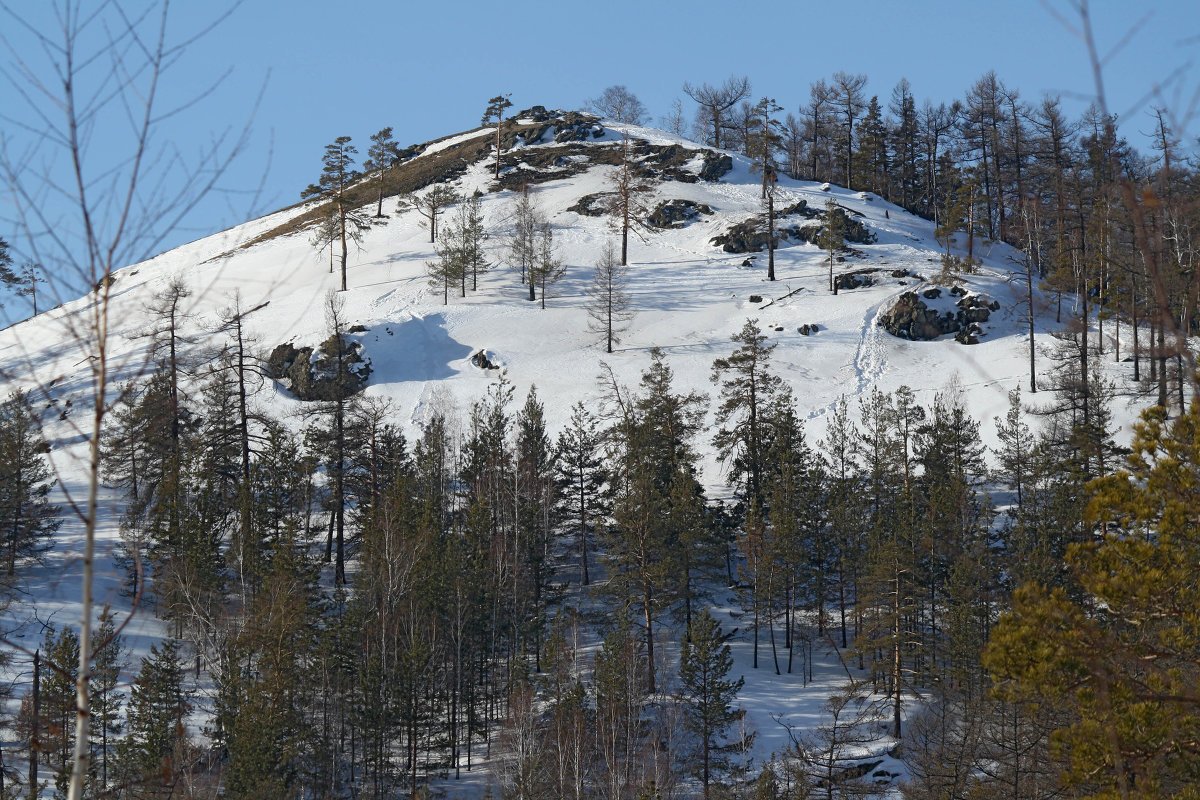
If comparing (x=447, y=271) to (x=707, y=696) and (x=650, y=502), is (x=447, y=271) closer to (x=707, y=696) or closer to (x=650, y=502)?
(x=650, y=502)

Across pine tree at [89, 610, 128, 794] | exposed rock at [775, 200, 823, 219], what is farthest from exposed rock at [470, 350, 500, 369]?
pine tree at [89, 610, 128, 794]

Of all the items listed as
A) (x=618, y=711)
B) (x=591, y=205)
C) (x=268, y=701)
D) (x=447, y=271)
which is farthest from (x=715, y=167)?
(x=268, y=701)

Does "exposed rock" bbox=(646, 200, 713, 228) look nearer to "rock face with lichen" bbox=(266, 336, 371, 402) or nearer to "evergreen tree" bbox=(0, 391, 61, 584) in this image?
"rock face with lichen" bbox=(266, 336, 371, 402)

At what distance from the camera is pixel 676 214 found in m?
81.3

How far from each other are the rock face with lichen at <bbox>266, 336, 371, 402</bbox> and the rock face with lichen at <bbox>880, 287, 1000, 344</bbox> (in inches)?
1393

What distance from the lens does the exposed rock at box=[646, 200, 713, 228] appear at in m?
80.9

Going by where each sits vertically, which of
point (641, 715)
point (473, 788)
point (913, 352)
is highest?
point (913, 352)

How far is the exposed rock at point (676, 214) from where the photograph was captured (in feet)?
265

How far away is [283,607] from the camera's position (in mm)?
22719

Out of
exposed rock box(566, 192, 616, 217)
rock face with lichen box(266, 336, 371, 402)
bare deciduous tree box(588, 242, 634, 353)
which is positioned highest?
exposed rock box(566, 192, 616, 217)

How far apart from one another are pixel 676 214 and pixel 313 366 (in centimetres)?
3935

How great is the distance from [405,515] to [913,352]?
121ft

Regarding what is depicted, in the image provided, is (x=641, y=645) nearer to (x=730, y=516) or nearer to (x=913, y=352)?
(x=730, y=516)

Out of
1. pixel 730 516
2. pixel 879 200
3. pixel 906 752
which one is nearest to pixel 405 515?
pixel 730 516
